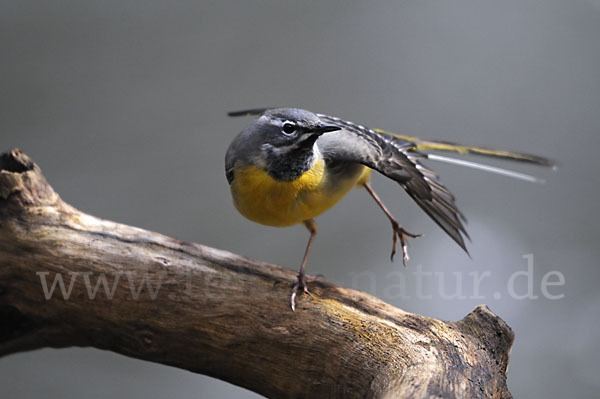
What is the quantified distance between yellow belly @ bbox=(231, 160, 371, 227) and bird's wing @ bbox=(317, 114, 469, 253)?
9cm

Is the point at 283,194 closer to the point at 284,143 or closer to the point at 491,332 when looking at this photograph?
the point at 284,143

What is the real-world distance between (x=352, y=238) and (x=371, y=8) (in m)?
1.53

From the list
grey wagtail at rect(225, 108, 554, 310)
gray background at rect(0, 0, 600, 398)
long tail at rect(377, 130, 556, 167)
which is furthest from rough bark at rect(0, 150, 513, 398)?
gray background at rect(0, 0, 600, 398)

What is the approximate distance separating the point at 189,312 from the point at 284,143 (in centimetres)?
→ 70

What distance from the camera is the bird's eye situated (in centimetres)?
201

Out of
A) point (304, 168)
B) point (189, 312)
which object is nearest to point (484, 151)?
point (304, 168)

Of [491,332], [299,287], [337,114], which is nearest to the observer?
[491,332]

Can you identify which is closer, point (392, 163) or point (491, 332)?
point (491, 332)

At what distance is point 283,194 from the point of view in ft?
6.77

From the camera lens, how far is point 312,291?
2174 mm

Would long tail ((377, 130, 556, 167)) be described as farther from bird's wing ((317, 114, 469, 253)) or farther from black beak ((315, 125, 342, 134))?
black beak ((315, 125, 342, 134))

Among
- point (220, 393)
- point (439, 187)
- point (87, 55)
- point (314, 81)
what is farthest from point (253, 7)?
point (220, 393)

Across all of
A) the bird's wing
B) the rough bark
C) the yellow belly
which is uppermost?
the bird's wing

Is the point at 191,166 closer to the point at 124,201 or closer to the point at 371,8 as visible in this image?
the point at 124,201
